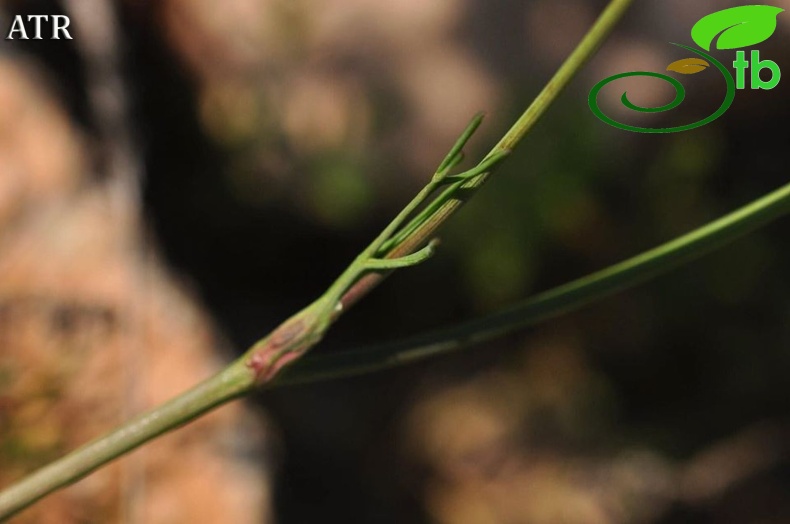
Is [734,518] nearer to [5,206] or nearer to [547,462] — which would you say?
[547,462]

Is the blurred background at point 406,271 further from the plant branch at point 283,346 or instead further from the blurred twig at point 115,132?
the plant branch at point 283,346

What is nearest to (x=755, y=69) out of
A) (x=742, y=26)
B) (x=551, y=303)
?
(x=742, y=26)

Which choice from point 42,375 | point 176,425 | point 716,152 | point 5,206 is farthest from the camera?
point 716,152

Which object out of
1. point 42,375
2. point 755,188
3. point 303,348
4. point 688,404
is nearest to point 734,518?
point 688,404

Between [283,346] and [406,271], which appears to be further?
[406,271]

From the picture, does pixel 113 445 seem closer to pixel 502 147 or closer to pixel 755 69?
pixel 502 147
